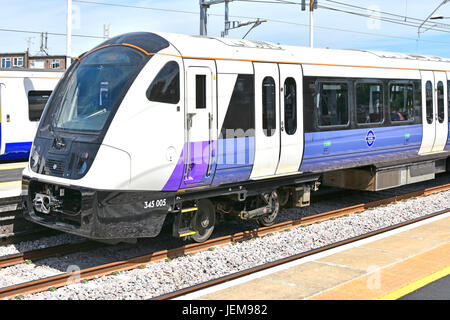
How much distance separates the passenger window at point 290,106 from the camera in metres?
9.72

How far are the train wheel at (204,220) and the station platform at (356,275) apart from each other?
6.00 feet

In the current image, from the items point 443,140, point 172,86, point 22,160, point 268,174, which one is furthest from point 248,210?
point 22,160

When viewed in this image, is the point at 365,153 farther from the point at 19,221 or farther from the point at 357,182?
the point at 19,221

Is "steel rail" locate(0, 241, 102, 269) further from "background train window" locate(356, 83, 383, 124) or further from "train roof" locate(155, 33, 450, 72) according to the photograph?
"background train window" locate(356, 83, 383, 124)

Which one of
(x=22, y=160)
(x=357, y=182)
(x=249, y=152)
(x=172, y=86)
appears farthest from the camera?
(x=22, y=160)

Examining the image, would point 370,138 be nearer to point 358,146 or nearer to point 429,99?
point 358,146

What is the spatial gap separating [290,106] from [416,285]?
13.4 ft

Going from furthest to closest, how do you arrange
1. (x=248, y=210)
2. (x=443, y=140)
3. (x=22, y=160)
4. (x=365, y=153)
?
(x=22, y=160)
(x=443, y=140)
(x=365, y=153)
(x=248, y=210)

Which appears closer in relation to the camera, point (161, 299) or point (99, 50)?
point (161, 299)

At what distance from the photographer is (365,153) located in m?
11.6

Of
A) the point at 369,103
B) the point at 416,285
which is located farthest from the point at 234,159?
the point at 369,103

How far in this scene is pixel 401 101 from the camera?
12.7 meters

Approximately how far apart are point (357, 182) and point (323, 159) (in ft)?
7.40

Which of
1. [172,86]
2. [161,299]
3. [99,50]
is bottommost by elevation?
[161,299]
